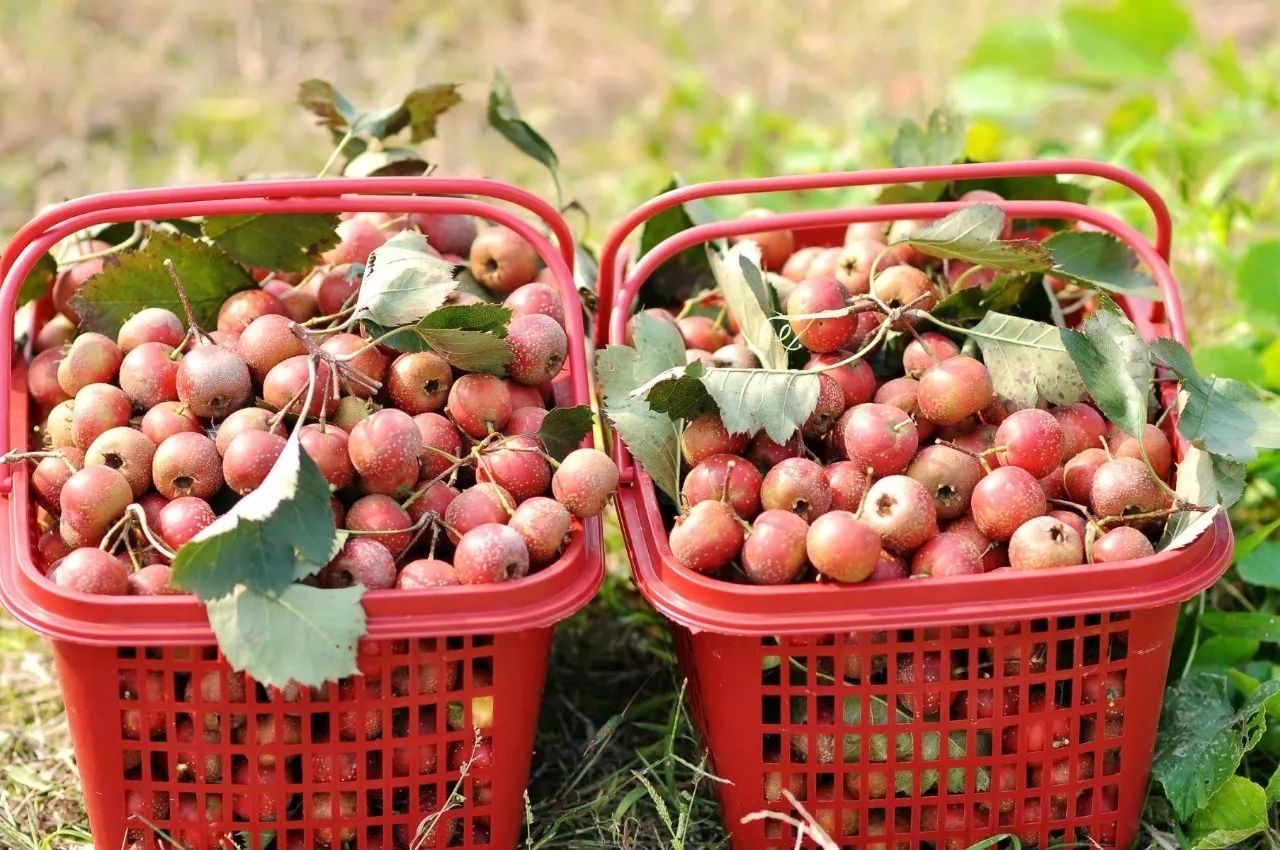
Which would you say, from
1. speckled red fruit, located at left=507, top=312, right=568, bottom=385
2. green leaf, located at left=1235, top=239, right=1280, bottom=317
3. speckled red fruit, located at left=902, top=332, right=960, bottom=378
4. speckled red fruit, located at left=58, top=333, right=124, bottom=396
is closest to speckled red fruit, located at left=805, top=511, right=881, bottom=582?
speckled red fruit, located at left=902, top=332, right=960, bottom=378

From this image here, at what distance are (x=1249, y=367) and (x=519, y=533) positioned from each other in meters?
1.63

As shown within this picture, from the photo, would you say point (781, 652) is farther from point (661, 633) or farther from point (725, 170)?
point (725, 170)

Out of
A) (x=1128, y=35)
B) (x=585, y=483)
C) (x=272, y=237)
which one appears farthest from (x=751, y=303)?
(x=1128, y=35)

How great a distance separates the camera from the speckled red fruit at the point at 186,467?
1.94 m

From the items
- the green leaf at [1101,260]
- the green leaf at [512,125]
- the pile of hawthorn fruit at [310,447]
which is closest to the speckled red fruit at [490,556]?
the pile of hawthorn fruit at [310,447]

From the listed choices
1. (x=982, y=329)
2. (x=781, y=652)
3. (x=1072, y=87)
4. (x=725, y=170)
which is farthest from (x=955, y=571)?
(x=1072, y=87)

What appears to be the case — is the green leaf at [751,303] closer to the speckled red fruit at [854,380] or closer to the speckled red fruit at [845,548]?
the speckled red fruit at [854,380]

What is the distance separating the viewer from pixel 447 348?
204cm

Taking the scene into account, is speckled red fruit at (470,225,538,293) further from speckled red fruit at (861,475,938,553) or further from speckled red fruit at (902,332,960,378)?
speckled red fruit at (861,475,938,553)

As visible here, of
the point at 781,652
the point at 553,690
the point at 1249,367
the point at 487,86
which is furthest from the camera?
the point at 487,86

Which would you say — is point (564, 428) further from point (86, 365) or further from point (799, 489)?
point (86, 365)

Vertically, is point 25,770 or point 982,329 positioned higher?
point 982,329

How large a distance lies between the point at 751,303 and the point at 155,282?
962mm

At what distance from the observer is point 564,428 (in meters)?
2.06
